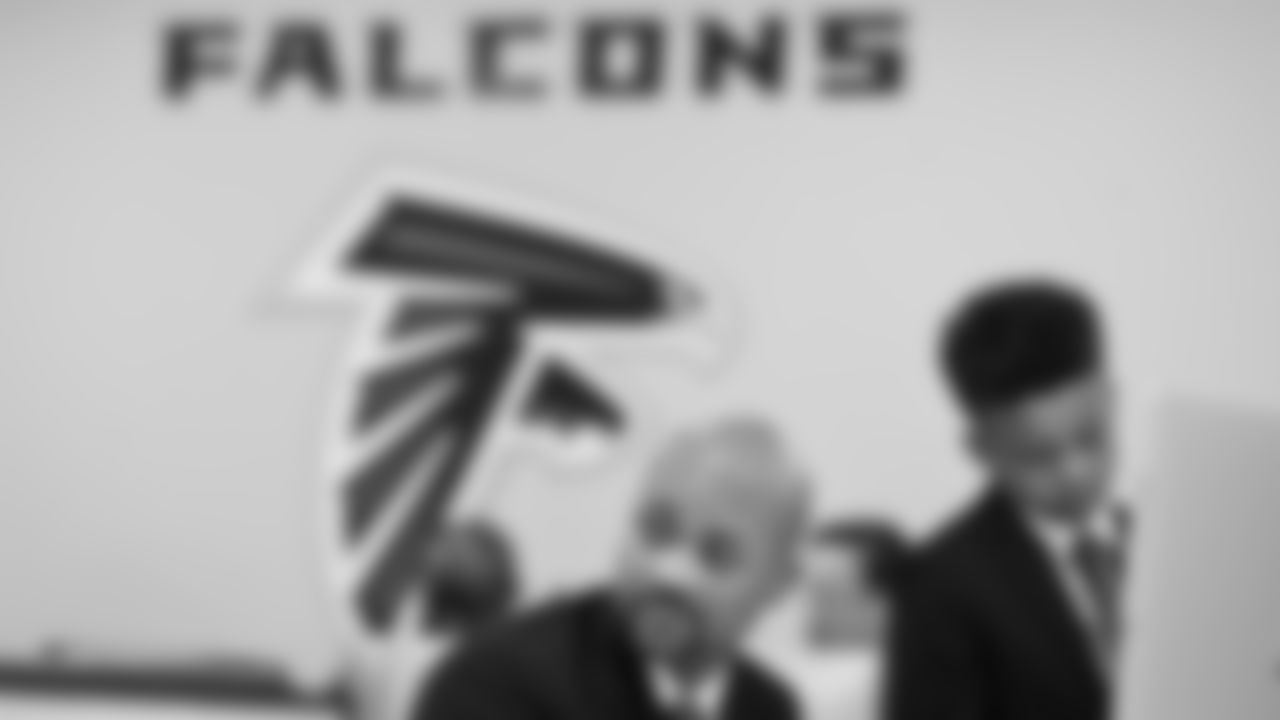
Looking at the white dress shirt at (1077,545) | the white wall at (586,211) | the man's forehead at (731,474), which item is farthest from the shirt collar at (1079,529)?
the man's forehead at (731,474)

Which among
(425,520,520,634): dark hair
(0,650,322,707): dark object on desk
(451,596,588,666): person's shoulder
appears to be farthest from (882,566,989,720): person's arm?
(0,650,322,707): dark object on desk

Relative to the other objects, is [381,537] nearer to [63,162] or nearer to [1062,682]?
[63,162]

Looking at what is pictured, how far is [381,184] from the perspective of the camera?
109 inches

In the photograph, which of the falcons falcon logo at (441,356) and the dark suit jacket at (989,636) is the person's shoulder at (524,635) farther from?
the dark suit jacket at (989,636)

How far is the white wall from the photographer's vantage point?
254 centimetres

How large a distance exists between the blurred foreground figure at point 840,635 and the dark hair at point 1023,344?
0.78 ft

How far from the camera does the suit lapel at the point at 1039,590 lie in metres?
2.44

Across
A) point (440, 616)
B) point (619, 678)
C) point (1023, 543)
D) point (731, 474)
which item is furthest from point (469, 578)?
point (1023, 543)

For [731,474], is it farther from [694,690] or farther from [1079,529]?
[1079,529]

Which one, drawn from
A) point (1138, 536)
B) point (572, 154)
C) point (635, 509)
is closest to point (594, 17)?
point (572, 154)

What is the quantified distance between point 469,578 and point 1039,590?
767 millimetres

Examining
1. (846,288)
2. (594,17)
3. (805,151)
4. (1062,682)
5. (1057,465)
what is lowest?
(1062,682)

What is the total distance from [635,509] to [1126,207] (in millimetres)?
758

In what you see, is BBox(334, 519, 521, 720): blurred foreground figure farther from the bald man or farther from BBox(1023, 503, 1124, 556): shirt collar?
BBox(1023, 503, 1124, 556): shirt collar
